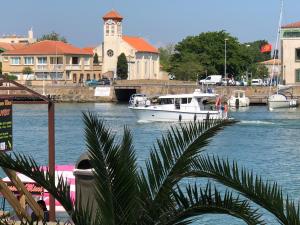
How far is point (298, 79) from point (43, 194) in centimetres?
9537

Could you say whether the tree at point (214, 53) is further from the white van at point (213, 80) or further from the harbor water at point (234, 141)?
the harbor water at point (234, 141)

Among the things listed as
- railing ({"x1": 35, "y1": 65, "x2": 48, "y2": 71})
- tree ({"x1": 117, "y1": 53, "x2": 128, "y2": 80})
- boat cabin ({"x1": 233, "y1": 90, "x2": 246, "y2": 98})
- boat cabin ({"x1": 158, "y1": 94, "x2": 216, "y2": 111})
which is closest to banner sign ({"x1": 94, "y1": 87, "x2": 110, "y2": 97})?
railing ({"x1": 35, "y1": 65, "x2": 48, "y2": 71})

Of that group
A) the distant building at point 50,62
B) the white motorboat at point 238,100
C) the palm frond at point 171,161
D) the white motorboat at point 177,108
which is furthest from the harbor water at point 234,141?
the distant building at point 50,62

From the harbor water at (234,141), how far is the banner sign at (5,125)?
398 inches

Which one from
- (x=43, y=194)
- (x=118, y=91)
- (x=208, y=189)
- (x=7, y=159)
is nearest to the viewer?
(x=7, y=159)

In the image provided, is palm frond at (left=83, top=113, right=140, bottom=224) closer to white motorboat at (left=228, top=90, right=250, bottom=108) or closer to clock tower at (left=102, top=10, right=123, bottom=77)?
white motorboat at (left=228, top=90, right=250, bottom=108)

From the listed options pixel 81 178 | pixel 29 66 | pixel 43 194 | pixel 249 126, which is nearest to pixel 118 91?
pixel 29 66

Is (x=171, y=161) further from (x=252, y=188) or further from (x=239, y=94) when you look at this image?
(x=239, y=94)

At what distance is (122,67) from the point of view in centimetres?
14688

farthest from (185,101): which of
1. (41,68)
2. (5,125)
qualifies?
(41,68)

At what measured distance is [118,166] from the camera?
982 cm

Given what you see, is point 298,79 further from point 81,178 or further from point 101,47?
point 81,178

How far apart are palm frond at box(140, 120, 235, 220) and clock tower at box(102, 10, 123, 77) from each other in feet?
451

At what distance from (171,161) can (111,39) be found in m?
142
